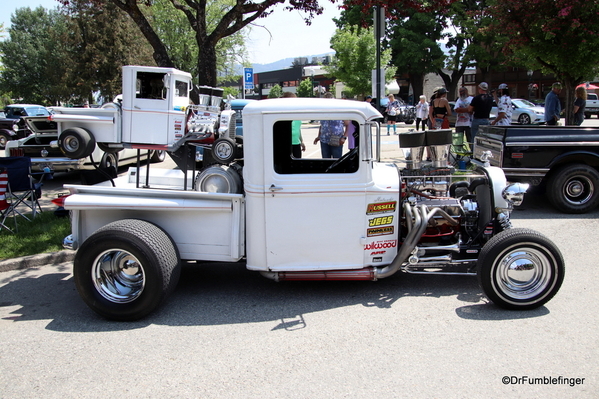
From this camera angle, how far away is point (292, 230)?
4305mm

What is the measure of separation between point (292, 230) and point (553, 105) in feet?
29.4

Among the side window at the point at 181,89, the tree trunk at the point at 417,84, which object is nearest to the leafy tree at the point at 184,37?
the tree trunk at the point at 417,84

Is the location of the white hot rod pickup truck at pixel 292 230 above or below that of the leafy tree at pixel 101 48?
below

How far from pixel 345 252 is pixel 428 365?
132 centimetres

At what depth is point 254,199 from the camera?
4285 mm

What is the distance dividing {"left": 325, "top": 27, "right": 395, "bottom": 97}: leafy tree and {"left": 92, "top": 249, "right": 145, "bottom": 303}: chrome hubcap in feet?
96.4

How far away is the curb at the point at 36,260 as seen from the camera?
5.70 meters

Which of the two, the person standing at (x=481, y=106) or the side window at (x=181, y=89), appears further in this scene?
the person standing at (x=481, y=106)

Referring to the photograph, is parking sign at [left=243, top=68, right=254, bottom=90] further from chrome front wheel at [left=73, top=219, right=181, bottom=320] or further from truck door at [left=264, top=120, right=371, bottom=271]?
chrome front wheel at [left=73, top=219, right=181, bottom=320]

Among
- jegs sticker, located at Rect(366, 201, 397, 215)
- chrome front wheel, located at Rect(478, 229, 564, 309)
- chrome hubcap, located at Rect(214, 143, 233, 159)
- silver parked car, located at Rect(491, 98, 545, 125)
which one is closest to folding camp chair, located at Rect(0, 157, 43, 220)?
chrome hubcap, located at Rect(214, 143, 233, 159)

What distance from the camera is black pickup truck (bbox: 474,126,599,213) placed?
24.4ft

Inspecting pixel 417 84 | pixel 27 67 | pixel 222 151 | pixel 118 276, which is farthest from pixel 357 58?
pixel 27 67

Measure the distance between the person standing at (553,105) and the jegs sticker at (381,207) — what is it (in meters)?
8.08

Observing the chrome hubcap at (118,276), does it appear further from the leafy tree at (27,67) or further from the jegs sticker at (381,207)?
the leafy tree at (27,67)
